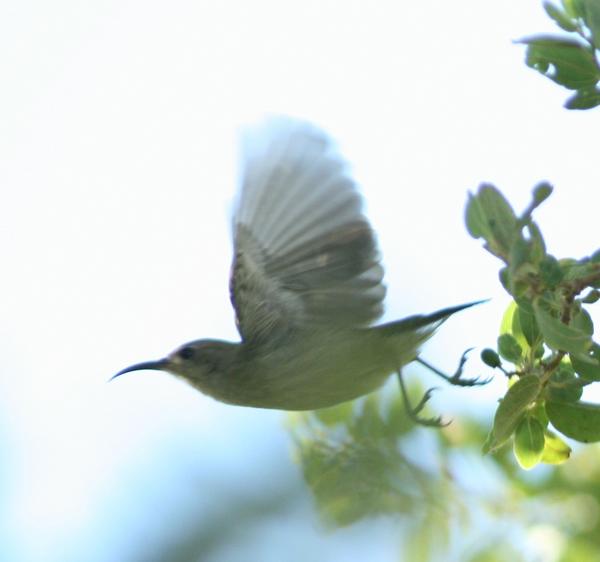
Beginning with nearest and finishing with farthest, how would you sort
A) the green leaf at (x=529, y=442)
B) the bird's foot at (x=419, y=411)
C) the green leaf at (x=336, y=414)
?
the green leaf at (x=529, y=442) → the bird's foot at (x=419, y=411) → the green leaf at (x=336, y=414)

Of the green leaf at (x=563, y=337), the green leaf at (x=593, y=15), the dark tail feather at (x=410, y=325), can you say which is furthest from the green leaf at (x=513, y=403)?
the dark tail feather at (x=410, y=325)

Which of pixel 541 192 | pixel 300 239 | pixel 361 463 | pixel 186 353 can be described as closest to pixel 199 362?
pixel 186 353

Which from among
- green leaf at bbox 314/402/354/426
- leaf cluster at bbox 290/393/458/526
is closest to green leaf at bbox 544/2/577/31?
leaf cluster at bbox 290/393/458/526

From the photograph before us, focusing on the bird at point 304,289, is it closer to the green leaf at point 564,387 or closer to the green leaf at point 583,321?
the green leaf at point 564,387

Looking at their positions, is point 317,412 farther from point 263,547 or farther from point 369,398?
point 263,547

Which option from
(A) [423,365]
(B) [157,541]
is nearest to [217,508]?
(B) [157,541]

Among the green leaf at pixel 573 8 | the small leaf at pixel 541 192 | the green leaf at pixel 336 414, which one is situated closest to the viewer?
the small leaf at pixel 541 192
